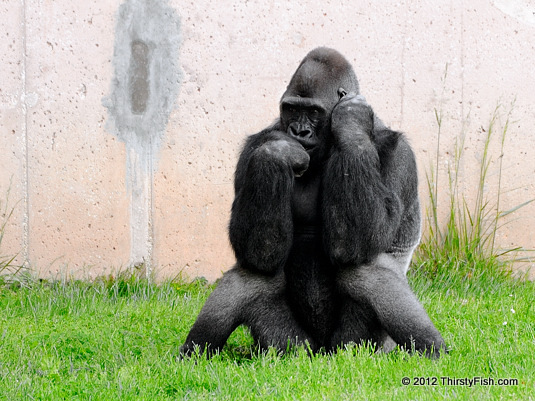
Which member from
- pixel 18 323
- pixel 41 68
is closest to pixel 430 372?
pixel 18 323

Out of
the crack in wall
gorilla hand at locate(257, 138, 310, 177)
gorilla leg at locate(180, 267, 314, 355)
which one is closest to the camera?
gorilla hand at locate(257, 138, 310, 177)

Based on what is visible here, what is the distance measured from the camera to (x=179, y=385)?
309cm

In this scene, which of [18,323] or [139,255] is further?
[139,255]

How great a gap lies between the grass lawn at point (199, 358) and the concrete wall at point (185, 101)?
1.80 ft

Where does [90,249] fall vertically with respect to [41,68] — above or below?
below

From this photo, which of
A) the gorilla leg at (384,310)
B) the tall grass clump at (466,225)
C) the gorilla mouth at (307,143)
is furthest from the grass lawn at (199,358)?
the gorilla mouth at (307,143)

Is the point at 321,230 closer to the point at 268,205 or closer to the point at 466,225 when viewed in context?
the point at 268,205

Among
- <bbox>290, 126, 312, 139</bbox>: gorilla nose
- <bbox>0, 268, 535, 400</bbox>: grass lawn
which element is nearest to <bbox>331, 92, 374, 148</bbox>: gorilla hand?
<bbox>290, 126, 312, 139</bbox>: gorilla nose

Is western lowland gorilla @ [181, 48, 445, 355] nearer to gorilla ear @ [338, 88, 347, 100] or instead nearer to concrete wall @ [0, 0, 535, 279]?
gorilla ear @ [338, 88, 347, 100]

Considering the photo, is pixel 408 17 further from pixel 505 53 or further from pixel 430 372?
pixel 430 372

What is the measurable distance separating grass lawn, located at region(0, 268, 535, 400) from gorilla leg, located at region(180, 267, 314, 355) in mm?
104

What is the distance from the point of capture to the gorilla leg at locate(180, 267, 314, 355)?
351 cm

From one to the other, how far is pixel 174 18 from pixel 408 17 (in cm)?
183

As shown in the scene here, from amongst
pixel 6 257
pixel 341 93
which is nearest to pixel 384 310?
pixel 341 93
